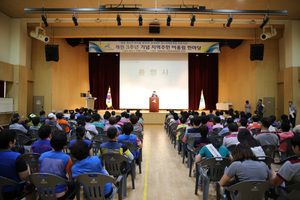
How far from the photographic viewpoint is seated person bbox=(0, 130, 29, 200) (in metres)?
1.98

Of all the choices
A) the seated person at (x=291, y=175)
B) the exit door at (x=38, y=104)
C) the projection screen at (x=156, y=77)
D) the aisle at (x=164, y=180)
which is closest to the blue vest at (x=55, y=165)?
the aisle at (x=164, y=180)

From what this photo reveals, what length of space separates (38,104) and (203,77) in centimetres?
1058

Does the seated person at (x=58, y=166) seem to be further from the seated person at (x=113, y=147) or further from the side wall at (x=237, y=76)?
the side wall at (x=237, y=76)

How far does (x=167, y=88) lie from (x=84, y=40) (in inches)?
235

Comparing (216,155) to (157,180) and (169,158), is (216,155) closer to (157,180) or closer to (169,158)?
(157,180)

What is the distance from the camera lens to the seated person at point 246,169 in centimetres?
191

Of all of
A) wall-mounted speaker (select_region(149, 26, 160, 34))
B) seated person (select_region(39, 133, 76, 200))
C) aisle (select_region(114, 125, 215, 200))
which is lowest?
aisle (select_region(114, 125, 215, 200))

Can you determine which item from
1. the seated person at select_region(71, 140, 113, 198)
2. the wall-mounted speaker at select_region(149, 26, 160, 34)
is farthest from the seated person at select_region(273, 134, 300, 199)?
the wall-mounted speaker at select_region(149, 26, 160, 34)

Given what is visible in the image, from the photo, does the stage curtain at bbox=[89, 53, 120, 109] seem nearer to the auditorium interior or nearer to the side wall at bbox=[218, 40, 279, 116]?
the auditorium interior

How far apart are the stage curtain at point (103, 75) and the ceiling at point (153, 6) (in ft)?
15.4

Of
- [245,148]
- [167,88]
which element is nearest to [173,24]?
[167,88]

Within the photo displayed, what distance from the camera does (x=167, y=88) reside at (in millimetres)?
13750

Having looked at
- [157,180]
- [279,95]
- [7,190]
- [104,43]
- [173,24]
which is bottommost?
[157,180]

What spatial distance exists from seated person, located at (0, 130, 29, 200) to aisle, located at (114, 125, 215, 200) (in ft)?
4.91
